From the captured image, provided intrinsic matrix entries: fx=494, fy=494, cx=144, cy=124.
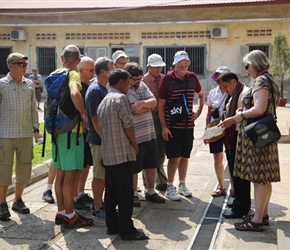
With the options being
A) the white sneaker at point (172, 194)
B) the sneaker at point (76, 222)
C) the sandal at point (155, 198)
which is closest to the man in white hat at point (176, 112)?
the white sneaker at point (172, 194)

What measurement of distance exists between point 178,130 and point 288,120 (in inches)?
326

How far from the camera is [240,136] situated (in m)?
5.18

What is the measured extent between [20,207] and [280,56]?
1468 cm

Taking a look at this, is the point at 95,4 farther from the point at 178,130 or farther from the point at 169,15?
the point at 178,130

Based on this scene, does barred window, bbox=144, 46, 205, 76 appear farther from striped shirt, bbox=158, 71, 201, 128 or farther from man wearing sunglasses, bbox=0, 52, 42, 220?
man wearing sunglasses, bbox=0, 52, 42, 220

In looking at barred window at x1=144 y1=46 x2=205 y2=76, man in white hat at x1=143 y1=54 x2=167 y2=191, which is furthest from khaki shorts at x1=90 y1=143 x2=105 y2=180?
barred window at x1=144 y1=46 x2=205 y2=76

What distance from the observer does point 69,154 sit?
17.4 ft

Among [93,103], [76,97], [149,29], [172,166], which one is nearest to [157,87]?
[172,166]

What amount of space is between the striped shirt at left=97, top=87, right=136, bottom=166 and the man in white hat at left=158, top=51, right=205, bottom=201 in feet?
4.96

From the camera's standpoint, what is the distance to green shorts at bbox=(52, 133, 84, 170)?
5.28 metres

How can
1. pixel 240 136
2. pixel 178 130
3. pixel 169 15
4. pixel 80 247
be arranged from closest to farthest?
1. pixel 80 247
2. pixel 240 136
3. pixel 178 130
4. pixel 169 15

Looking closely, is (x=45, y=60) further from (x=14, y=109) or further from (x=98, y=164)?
(x=98, y=164)

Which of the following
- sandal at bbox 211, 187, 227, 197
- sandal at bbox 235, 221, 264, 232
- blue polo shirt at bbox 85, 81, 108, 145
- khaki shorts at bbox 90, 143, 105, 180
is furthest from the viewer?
sandal at bbox 211, 187, 227, 197

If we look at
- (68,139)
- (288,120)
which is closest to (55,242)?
(68,139)
